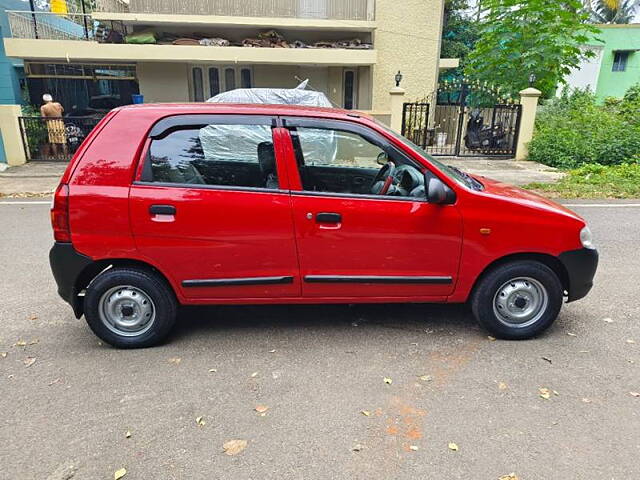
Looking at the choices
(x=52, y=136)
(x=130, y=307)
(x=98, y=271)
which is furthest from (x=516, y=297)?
(x=52, y=136)

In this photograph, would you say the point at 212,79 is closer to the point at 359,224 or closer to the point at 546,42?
the point at 546,42

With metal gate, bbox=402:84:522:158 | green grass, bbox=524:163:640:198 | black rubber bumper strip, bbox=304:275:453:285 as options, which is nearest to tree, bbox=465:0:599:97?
metal gate, bbox=402:84:522:158

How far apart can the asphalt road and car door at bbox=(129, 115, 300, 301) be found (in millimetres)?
594

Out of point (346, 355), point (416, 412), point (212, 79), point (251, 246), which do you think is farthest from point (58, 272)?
point (212, 79)

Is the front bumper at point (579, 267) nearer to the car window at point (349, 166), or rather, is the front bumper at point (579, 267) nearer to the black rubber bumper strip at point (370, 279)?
the black rubber bumper strip at point (370, 279)

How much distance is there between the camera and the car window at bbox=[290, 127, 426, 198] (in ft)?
12.1

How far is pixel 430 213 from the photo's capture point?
358 centimetres

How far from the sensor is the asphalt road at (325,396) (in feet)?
8.43

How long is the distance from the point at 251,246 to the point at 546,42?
1422 centimetres

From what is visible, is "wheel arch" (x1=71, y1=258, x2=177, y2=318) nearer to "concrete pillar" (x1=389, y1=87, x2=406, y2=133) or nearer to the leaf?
the leaf

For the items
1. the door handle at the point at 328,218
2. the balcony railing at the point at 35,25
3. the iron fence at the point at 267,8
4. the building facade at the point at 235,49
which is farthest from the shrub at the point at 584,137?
the balcony railing at the point at 35,25

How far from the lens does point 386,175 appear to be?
419cm

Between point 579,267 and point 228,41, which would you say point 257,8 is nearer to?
point 228,41

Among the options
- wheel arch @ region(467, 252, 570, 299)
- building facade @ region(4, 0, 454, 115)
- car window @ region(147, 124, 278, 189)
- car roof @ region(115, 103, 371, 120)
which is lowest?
wheel arch @ region(467, 252, 570, 299)
